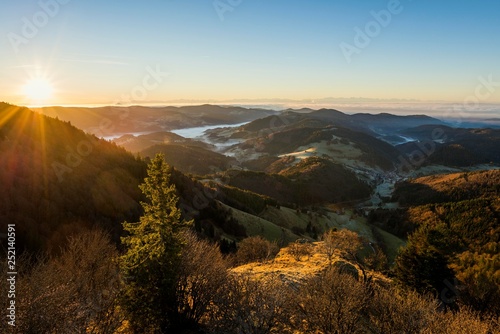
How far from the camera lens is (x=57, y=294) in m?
16.7

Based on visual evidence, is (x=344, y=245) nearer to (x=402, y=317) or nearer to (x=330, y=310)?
(x=402, y=317)

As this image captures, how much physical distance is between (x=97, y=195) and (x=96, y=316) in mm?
42233

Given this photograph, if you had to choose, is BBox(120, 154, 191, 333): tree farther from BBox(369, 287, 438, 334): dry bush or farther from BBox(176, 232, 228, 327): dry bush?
BBox(369, 287, 438, 334): dry bush

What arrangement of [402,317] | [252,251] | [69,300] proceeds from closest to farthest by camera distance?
[69,300], [402,317], [252,251]

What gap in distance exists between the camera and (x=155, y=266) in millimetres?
18672

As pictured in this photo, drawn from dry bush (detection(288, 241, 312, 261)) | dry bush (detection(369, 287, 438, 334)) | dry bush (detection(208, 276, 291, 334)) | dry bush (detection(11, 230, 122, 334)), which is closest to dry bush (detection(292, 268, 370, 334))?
dry bush (detection(208, 276, 291, 334))

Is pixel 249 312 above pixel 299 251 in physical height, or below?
above

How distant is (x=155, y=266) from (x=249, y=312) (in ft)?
22.4

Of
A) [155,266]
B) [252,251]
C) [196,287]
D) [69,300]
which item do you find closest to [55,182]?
[252,251]

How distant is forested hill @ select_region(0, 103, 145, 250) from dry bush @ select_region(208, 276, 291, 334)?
30107 millimetres

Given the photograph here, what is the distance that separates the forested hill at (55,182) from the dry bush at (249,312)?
30.1 meters

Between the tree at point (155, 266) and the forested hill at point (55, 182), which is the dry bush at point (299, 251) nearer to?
the forested hill at point (55, 182)

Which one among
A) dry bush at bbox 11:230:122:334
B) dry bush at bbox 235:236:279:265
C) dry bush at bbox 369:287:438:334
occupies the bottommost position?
dry bush at bbox 235:236:279:265

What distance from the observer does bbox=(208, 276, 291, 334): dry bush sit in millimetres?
18344
